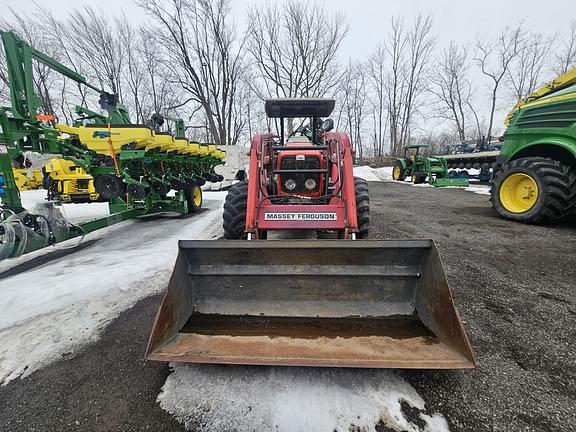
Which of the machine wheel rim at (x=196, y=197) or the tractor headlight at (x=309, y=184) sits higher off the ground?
the tractor headlight at (x=309, y=184)

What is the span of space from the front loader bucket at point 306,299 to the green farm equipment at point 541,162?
4576 mm

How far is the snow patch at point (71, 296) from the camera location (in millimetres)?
1945

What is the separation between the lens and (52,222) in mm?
3479

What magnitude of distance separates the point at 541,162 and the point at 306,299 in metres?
5.45

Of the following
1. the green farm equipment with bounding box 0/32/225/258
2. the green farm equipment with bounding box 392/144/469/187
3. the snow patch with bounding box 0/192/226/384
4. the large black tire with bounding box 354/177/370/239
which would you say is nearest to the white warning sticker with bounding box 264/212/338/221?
the large black tire with bounding box 354/177/370/239

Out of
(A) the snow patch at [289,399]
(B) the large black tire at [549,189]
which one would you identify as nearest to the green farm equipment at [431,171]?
(B) the large black tire at [549,189]

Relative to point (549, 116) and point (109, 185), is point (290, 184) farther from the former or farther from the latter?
point (549, 116)

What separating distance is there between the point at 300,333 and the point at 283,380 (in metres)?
0.29

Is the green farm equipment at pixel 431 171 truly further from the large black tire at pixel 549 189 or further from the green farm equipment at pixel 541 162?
the large black tire at pixel 549 189

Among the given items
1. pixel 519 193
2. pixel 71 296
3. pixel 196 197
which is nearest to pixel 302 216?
pixel 71 296

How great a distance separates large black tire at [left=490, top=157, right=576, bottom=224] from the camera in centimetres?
456

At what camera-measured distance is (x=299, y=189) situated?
12.4 feet

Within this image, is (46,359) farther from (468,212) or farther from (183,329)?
(468,212)

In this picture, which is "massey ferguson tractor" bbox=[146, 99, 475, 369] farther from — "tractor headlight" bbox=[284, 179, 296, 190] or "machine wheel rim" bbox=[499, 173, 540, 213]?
"machine wheel rim" bbox=[499, 173, 540, 213]
